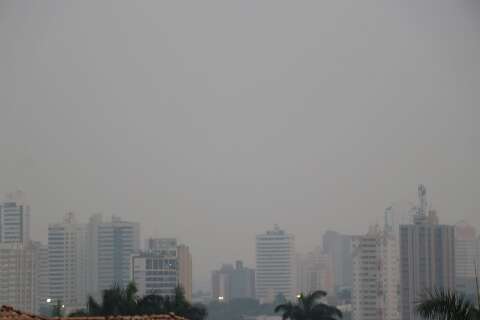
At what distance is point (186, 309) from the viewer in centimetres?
2250

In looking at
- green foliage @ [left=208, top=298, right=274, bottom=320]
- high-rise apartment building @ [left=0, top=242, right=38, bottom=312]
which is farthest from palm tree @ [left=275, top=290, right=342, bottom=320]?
high-rise apartment building @ [left=0, top=242, right=38, bottom=312]

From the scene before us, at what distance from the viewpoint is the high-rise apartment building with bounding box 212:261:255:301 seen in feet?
179

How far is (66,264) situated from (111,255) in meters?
1.84

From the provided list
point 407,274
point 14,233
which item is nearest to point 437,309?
point 407,274

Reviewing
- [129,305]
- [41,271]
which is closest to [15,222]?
[41,271]

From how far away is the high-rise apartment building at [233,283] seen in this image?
179 feet

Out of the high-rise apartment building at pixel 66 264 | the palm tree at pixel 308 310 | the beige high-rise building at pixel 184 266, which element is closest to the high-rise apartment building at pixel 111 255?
the high-rise apartment building at pixel 66 264

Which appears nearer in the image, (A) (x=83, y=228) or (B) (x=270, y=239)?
(A) (x=83, y=228)

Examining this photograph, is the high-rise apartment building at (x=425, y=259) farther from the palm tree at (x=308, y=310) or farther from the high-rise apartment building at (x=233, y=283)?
the palm tree at (x=308, y=310)

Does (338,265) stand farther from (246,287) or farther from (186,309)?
(186,309)

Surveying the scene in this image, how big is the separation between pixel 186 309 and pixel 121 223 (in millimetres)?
28975

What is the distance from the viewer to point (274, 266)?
63125 millimetres

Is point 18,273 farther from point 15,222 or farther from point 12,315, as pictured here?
point 12,315

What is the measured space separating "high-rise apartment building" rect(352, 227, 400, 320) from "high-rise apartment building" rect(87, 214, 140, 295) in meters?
9.23
